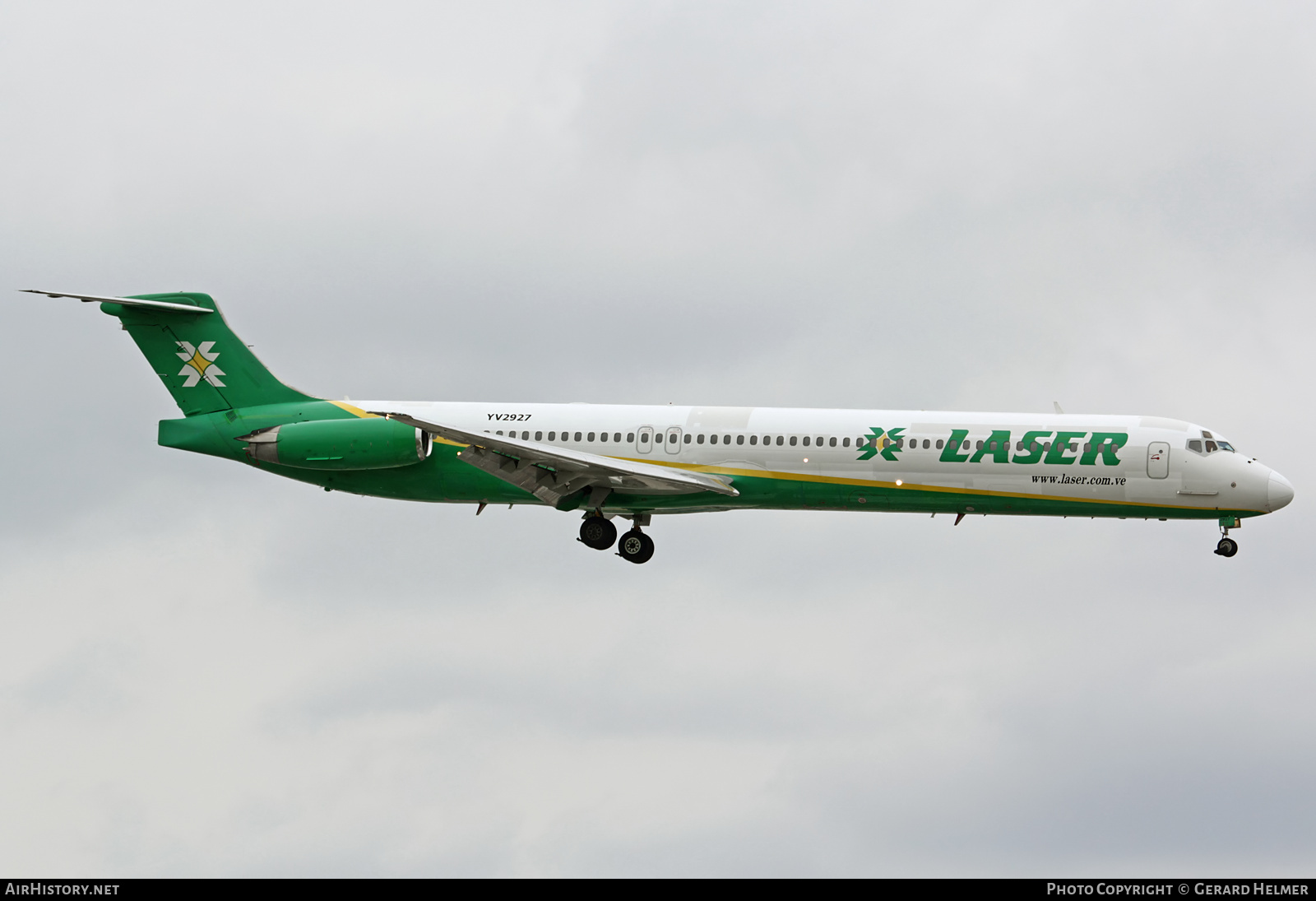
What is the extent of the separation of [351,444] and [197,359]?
7807 millimetres

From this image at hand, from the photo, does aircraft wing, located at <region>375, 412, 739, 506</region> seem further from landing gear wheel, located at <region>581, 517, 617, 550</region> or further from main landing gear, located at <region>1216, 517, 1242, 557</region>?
main landing gear, located at <region>1216, 517, 1242, 557</region>

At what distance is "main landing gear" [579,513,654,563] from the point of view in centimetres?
5066

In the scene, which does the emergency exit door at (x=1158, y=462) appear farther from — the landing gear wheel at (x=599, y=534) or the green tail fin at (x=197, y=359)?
the green tail fin at (x=197, y=359)

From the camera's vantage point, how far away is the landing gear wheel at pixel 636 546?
166ft

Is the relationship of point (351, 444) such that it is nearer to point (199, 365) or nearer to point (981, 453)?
point (199, 365)

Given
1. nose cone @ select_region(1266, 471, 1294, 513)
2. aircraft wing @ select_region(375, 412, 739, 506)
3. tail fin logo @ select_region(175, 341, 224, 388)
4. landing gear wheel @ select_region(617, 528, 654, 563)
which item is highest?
tail fin logo @ select_region(175, 341, 224, 388)

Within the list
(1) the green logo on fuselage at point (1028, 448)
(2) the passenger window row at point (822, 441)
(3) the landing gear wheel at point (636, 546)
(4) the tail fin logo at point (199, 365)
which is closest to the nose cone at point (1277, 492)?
(2) the passenger window row at point (822, 441)

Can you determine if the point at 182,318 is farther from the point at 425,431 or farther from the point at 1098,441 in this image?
the point at 1098,441

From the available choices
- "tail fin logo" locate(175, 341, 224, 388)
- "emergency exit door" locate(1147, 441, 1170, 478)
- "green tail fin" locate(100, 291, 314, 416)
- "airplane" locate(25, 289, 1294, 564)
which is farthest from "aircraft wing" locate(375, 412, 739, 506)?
"emergency exit door" locate(1147, 441, 1170, 478)

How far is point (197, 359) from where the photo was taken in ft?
174

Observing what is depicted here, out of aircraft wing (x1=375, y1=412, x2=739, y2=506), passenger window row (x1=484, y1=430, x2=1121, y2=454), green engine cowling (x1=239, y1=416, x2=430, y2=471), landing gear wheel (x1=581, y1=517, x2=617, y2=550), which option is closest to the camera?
passenger window row (x1=484, y1=430, x2=1121, y2=454)

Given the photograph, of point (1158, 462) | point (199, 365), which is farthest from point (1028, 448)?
point (199, 365)

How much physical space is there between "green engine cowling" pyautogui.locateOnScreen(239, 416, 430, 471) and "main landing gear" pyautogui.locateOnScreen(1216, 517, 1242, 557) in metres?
Answer: 24.7

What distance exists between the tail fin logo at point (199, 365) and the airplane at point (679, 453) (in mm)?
49
